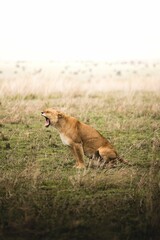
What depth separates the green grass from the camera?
4.86 meters

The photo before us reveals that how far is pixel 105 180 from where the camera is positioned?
6.71 metres

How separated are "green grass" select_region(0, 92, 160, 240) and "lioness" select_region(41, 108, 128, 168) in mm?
267

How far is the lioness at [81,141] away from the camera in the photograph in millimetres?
7711

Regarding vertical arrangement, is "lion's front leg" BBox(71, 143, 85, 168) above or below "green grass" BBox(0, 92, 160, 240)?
above

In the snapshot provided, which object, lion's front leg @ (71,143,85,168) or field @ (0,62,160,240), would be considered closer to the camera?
field @ (0,62,160,240)

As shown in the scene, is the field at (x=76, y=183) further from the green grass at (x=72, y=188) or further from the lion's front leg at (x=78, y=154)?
the lion's front leg at (x=78, y=154)

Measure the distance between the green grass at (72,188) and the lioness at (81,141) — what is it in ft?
0.87

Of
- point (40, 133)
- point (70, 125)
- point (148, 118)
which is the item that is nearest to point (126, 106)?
point (148, 118)

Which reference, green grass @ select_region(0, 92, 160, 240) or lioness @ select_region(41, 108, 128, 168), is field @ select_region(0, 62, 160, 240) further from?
lioness @ select_region(41, 108, 128, 168)

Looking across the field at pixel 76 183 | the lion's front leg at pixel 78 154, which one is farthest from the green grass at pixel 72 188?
the lion's front leg at pixel 78 154

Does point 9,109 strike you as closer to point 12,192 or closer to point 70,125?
point 70,125

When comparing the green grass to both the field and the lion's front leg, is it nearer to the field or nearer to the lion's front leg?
the field

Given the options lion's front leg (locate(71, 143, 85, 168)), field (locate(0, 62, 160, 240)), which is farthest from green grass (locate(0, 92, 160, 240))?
lion's front leg (locate(71, 143, 85, 168))

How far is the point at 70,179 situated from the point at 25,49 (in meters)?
96.0
